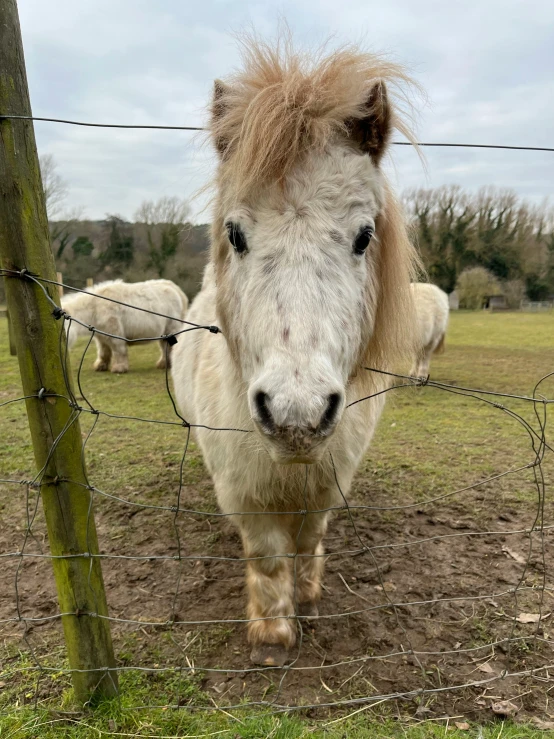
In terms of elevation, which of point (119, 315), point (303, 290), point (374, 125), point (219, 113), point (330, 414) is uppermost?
point (219, 113)

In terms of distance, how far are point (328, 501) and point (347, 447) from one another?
37cm

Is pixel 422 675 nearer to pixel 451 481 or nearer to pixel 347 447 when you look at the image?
pixel 347 447

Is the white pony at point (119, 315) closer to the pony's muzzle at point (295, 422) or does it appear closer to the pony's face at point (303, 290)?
the pony's face at point (303, 290)

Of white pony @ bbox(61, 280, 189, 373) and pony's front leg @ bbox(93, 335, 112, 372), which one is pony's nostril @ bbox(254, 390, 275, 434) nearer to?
white pony @ bbox(61, 280, 189, 373)

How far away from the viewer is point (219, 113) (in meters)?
1.94

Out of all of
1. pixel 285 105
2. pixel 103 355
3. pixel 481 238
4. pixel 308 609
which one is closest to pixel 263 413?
pixel 285 105

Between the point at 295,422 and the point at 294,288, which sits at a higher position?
the point at 294,288

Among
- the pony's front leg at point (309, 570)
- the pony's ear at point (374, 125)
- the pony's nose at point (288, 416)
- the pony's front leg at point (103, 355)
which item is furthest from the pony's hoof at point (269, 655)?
the pony's front leg at point (103, 355)

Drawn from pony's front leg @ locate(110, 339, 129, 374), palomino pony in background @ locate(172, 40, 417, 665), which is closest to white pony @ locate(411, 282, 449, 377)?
pony's front leg @ locate(110, 339, 129, 374)

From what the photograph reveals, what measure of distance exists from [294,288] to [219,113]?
101cm

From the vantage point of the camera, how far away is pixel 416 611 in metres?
2.58

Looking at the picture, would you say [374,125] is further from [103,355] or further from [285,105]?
[103,355]

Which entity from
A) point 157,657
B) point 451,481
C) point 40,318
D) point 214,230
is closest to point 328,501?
point 157,657

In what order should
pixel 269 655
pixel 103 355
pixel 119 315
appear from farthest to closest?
pixel 103 355 < pixel 119 315 < pixel 269 655
